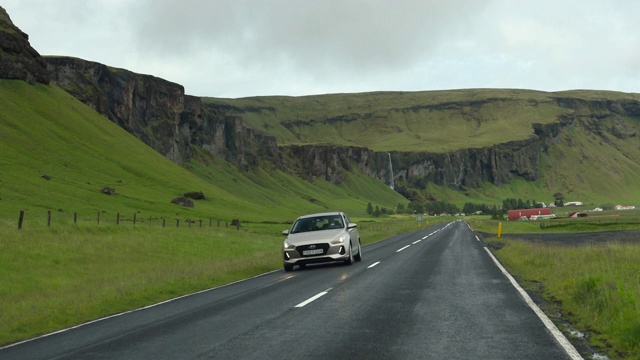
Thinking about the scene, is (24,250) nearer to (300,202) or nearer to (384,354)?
(384,354)

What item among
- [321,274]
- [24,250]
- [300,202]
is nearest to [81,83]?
[300,202]

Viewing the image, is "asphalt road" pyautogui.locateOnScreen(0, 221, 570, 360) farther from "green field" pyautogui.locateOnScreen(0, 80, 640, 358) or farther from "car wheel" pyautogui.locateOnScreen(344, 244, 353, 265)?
"car wheel" pyautogui.locateOnScreen(344, 244, 353, 265)

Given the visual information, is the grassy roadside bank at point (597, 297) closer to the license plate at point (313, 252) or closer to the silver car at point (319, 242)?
the silver car at point (319, 242)

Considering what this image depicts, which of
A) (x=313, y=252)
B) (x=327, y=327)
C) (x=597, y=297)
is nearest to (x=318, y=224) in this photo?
(x=313, y=252)

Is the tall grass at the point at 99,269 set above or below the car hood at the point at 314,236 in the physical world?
below

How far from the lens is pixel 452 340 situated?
8.27 meters

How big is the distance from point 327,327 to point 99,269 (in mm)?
20721


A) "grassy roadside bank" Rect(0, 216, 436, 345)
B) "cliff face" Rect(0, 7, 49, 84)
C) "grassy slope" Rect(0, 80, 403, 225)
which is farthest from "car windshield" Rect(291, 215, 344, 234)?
"cliff face" Rect(0, 7, 49, 84)

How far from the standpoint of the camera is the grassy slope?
8569cm

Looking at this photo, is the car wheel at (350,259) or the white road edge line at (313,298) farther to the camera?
the car wheel at (350,259)

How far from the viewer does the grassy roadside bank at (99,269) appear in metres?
13.6

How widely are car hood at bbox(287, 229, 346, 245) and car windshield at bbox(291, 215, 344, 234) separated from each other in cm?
49

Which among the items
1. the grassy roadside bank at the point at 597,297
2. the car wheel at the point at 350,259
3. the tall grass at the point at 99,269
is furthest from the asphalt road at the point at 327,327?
the car wheel at the point at 350,259

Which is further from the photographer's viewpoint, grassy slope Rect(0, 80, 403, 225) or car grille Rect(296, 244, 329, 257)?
grassy slope Rect(0, 80, 403, 225)
